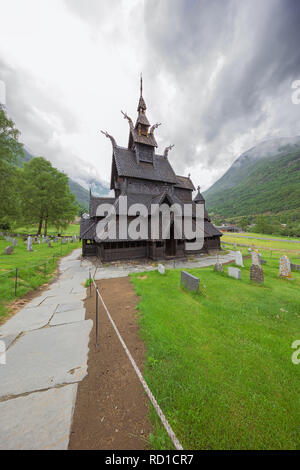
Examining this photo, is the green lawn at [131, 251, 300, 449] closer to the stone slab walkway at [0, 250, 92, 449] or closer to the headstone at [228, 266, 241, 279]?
the stone slab walkway at [0, 250, 92, 449]

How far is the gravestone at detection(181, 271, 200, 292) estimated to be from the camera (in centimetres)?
800

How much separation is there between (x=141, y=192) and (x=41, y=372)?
19039mm

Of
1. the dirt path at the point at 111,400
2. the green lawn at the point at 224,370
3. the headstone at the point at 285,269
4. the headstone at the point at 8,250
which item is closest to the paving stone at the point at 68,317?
the dirt path at the point at 111,400

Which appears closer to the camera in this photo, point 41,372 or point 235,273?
point 41,372

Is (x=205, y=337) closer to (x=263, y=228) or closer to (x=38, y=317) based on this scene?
(x=38, y=317)

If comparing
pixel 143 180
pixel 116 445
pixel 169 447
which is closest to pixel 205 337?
pixel 169 447

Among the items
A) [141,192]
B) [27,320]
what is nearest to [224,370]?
[27,320]

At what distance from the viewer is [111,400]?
9.61 ft

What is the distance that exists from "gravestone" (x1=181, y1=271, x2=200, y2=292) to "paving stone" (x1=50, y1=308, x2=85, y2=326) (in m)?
5.40

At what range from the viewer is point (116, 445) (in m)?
2.26

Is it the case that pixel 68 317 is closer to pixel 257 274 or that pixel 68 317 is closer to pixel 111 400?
pixel 111 400

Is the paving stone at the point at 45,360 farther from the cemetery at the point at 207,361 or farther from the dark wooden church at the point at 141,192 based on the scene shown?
the dark wooden church at the point at 141,192

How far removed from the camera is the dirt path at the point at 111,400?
7.56ft

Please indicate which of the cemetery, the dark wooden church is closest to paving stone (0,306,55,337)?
the cemetery
